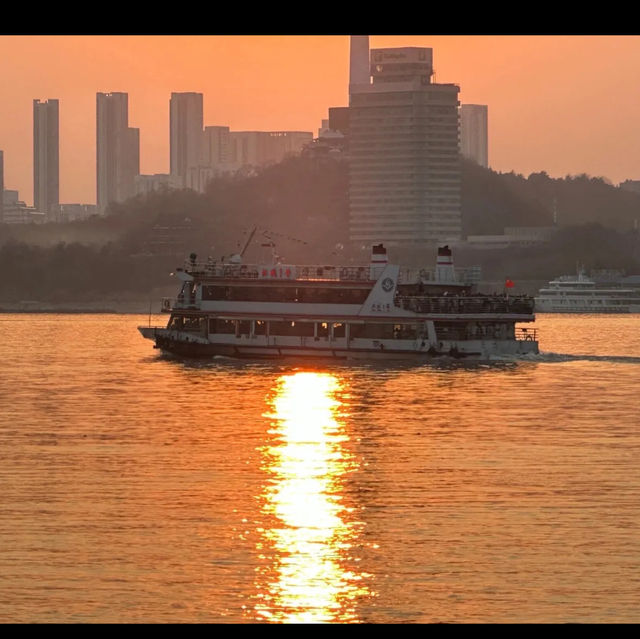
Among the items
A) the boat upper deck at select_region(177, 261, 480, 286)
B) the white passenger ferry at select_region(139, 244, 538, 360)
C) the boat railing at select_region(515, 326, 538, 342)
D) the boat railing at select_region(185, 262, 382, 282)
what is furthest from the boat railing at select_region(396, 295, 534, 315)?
the boat railing at select_region(515, 326, 538, 342)

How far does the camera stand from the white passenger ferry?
7944 centimetres

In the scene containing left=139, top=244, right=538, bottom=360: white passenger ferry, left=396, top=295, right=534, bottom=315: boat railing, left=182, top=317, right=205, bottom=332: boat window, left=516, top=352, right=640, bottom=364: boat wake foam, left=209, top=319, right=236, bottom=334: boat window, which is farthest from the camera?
left=182, top=317, right=205, bottom=332: boat window

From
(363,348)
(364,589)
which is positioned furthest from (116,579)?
(363,348)

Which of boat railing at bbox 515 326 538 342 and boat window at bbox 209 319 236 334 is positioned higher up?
boat window at bbox 209 319 236 334

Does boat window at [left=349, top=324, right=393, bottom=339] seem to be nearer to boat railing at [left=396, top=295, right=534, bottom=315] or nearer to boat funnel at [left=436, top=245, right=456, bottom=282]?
boat railing at [left=396, top=295, right=534, bottom=315]

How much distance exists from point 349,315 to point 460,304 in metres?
6.83

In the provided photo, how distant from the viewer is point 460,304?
79750mm

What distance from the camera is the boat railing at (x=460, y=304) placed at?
79.3m

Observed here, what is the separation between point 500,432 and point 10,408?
75.7 ft

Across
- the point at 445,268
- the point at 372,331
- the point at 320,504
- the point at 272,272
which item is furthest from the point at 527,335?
the point at 320,504

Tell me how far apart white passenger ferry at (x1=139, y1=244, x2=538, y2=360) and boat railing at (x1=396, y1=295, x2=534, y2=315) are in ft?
0.20

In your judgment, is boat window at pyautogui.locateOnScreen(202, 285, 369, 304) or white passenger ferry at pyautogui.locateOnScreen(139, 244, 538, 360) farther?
boat window at pyautogui.locateOnScreen(202, 285, 369, 304)

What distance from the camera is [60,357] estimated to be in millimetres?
99562

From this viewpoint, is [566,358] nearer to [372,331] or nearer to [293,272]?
[372,331]
